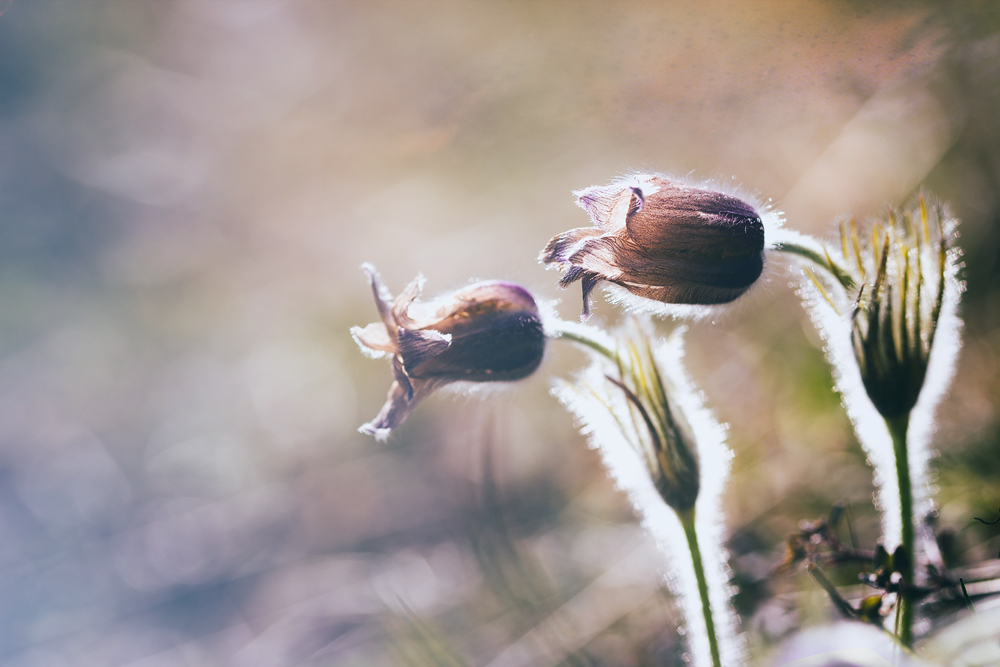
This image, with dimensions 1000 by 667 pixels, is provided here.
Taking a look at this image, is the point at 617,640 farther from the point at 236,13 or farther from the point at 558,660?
the point at 236,13

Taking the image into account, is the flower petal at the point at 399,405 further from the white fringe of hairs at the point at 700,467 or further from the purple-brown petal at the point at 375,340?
the white fringe of hairs at the point at 700,467

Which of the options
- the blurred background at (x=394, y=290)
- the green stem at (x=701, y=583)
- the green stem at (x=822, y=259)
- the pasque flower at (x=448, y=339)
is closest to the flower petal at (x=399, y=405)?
the pasque flower at (x=448, y=339)

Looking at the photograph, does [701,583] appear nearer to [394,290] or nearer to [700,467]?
[700,467]

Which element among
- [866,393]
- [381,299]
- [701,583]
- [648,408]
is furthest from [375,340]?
[866,393]

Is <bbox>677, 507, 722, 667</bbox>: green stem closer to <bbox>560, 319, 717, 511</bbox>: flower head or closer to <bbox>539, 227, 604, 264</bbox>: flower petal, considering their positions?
<bbox>560, 319, 717, 511</bbox>: flower head

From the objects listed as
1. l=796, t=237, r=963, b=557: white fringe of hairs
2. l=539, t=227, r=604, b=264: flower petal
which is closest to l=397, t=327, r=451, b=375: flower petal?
l=539, t=227, r=604, b=264: flower petal

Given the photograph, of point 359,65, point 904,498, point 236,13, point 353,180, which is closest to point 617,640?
point 904,498
